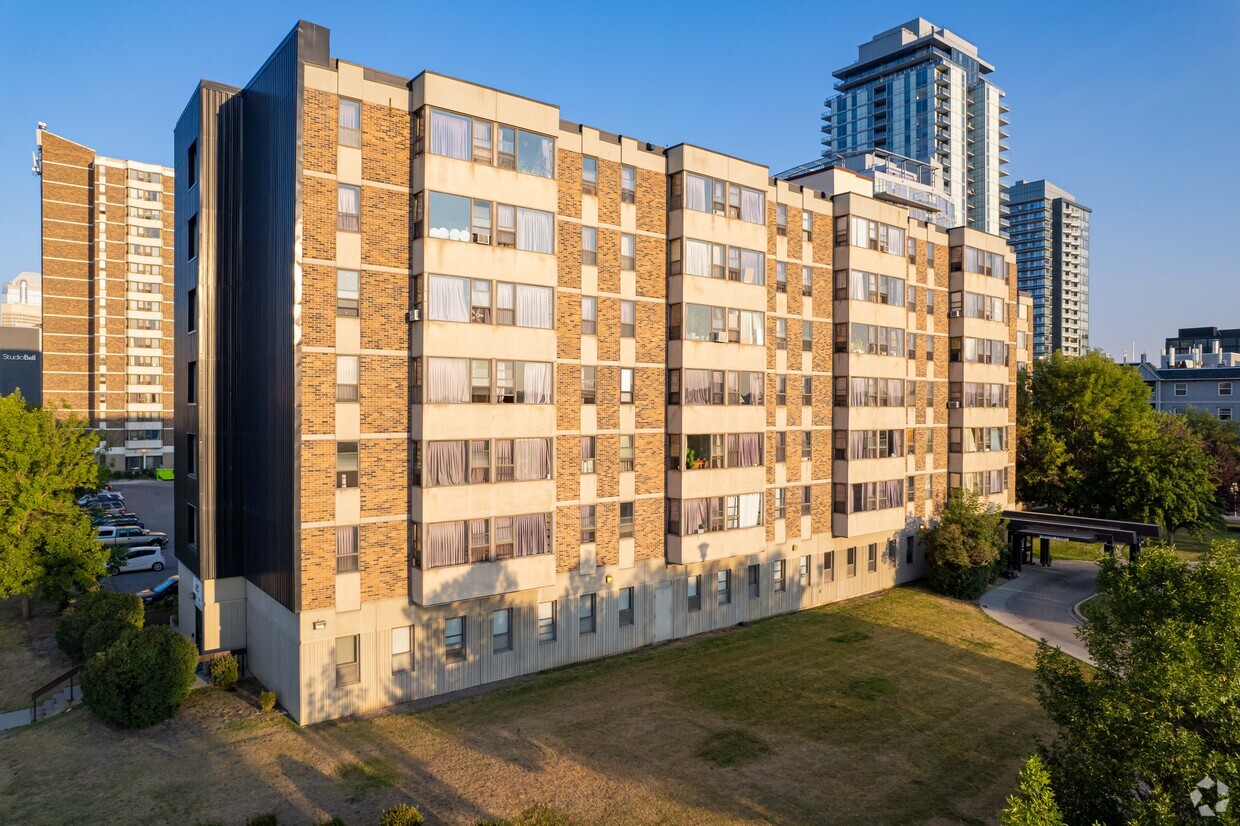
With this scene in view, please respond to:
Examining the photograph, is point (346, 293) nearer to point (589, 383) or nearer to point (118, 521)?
point (589, 383)

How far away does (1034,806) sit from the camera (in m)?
11.4

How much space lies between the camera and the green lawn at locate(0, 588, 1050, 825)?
62.5 ft

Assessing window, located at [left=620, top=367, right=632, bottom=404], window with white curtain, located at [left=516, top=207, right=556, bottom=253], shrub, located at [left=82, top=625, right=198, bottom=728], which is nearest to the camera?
shrub, located at [left=82, top=625, right=198, bottom=728]

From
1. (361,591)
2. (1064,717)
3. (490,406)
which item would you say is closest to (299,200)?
(490,406)

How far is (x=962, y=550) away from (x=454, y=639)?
29673mm

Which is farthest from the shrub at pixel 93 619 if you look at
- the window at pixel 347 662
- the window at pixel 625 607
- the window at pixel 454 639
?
the window at pixel 625 607

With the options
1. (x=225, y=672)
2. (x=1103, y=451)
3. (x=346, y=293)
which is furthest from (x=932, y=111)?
(x=225, y=672)

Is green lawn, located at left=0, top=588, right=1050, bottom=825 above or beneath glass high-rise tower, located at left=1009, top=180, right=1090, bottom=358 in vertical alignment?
beneath

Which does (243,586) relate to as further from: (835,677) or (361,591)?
(835,677)

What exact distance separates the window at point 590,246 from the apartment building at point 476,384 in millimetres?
103

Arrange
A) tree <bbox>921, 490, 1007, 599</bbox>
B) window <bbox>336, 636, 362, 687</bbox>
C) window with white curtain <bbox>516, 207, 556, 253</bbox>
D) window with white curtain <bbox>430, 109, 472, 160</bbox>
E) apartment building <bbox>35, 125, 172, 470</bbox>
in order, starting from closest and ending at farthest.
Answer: window <bbox>336, 636, 362, 687</bbox> < window with white curtain <bbox>430, 109, 472, 160</bbox> < window with white curtain <bbox>516, 207, 556, 253</bbox> < tree <bbox>921, 490, 1007, 599</bbox> < apartment building <bbox>35, 125, 172, 470</bbox>

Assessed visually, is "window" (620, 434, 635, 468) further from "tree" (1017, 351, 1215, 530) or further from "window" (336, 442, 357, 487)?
"tree" (1017, 351, 1215, 530)

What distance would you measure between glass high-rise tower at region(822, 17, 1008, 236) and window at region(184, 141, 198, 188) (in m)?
129

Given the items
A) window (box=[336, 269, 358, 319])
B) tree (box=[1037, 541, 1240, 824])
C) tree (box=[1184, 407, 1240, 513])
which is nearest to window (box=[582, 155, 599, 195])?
window (box=[336, 269, 358, 319])
